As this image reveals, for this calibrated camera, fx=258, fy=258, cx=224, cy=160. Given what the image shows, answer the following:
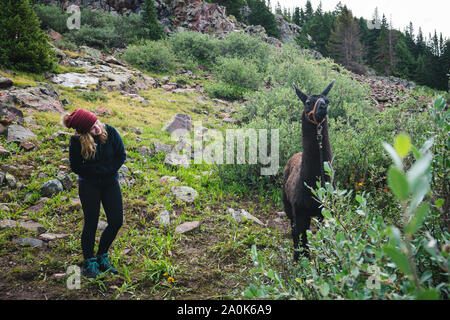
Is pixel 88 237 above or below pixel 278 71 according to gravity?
below

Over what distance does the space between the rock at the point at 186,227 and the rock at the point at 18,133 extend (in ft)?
15.4

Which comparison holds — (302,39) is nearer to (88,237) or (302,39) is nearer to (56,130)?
(56,130)

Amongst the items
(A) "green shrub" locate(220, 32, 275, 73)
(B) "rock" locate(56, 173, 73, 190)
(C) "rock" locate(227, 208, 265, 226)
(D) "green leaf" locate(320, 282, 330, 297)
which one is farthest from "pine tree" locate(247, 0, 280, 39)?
(D) "green leaf" locate(320, 282, 330, 297)

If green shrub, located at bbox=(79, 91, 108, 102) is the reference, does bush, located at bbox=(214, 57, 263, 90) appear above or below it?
above

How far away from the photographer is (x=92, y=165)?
2990 millimetres

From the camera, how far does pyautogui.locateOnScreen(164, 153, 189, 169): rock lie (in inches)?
275

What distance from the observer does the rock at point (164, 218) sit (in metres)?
4.62

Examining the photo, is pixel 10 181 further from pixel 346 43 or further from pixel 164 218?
pixel 346 43

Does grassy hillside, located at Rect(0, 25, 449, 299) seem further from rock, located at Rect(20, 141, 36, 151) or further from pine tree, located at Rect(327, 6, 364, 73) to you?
pine tree, located at Rect(327, 6, 364, 73)

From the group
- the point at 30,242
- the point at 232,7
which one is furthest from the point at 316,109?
the point at 232,7

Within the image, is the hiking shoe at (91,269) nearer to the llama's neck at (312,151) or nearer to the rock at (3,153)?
the llama's neck at (312,151)

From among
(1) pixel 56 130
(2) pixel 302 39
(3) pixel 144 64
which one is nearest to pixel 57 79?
(1) pixel 56 130

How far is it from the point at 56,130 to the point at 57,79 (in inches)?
231

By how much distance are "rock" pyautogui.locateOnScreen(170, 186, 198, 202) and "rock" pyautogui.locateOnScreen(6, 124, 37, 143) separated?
3.96 meters
